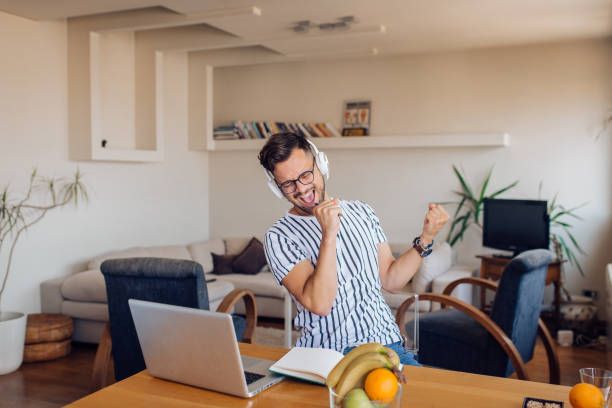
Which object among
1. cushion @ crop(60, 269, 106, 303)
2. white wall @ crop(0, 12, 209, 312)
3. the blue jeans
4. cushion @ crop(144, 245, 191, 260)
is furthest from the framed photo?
the blue jeans

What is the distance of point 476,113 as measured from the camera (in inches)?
228

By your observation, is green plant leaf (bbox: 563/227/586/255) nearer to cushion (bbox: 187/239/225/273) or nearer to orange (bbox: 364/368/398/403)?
cushion (bbox: 187/239/225/273)

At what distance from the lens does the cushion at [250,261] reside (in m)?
5.81

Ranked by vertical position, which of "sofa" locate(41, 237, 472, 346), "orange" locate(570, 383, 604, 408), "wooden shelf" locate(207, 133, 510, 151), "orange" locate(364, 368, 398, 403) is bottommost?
"sofa" locate(41, 237, 472, 346)

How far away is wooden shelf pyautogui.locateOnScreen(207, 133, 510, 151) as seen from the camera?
18.2 feet

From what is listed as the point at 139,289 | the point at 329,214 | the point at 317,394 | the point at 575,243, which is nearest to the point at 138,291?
the point at 139,289

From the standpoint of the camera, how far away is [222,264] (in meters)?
5.89

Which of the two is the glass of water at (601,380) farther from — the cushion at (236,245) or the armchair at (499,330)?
the cushion at (236,245)

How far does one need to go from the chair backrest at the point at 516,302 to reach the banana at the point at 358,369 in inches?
78.1

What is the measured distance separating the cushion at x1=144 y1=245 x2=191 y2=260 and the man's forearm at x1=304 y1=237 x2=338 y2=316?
12.3ft

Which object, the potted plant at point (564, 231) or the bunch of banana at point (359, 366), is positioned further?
the potted plant at point (564, 231)

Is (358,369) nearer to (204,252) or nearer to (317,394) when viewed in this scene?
(317,394)

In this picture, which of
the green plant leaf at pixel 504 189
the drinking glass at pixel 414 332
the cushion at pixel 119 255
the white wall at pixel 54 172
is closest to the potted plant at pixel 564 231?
the green plant leaf at pixel 504 189

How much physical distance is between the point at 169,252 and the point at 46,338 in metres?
1.42
